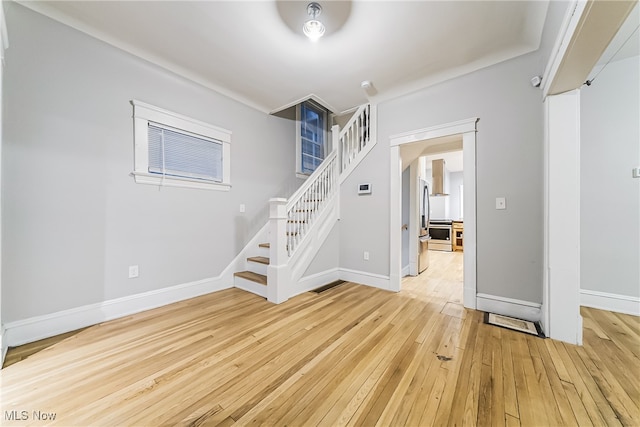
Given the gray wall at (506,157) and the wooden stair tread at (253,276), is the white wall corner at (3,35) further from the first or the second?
the gray wall at (506,157)

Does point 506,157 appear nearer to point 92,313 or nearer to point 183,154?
point 183,154

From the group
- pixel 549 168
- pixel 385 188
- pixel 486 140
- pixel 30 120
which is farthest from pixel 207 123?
pixel 549 168

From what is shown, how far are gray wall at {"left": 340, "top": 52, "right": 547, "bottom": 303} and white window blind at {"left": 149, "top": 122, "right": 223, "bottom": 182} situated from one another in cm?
279

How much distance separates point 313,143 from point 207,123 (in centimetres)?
214

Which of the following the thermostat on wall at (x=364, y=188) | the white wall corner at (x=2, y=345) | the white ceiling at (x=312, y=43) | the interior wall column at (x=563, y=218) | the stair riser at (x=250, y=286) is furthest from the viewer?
the thermostat on wall at (x=364, y=188)

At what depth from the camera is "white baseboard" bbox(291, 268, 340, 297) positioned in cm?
299

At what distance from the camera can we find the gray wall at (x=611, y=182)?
2402 millimetres

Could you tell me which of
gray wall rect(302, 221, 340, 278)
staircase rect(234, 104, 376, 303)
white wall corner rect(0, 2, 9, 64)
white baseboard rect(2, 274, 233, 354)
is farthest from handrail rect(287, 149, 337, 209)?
white wall corner rect(0, 2, 9, 64)

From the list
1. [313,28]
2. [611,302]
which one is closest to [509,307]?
[611,302]

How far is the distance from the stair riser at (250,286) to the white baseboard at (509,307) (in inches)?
97.2

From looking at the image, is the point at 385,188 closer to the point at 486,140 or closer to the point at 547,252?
the point at 486,140

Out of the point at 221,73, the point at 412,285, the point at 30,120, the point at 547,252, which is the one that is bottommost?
the point at 412,285

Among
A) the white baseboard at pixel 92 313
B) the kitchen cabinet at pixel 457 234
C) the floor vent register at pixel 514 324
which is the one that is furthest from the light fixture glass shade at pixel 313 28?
the kitchen cabinet at pixel 457 234

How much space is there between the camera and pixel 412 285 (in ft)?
11.3
